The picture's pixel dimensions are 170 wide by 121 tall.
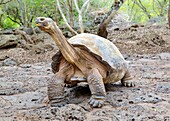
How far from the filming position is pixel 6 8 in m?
14.7

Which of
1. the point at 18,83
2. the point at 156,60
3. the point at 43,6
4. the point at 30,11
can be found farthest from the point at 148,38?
the point at 30,11

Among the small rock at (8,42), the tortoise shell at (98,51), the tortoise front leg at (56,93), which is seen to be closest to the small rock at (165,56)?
the tortoise shell at (98,51)

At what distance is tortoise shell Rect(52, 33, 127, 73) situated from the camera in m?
2.71

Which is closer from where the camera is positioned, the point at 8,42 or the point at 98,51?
the point at 98,51

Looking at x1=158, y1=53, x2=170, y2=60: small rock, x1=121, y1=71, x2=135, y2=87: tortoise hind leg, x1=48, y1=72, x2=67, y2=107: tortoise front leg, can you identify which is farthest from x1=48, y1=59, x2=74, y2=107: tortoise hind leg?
x1=158, y1=53, x2=170, y2=60: small rock

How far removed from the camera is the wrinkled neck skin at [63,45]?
243 cm

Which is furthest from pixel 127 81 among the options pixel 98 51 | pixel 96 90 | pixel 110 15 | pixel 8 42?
pixel 8 42

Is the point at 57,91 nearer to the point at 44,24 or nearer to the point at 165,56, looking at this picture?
the point at 44,24

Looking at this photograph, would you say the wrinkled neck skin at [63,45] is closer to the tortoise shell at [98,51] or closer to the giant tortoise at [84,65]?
the giant tortoise at [84,65]

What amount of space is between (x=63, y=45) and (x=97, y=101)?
1.76 feet

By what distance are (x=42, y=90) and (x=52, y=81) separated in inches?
29.6

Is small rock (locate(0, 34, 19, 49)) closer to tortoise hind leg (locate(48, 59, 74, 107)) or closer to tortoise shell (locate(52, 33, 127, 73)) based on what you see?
tortoise shell (locate(52, 33, 127, 73))

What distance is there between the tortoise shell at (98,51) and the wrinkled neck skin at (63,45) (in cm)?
11

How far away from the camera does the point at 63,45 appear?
252 cm
